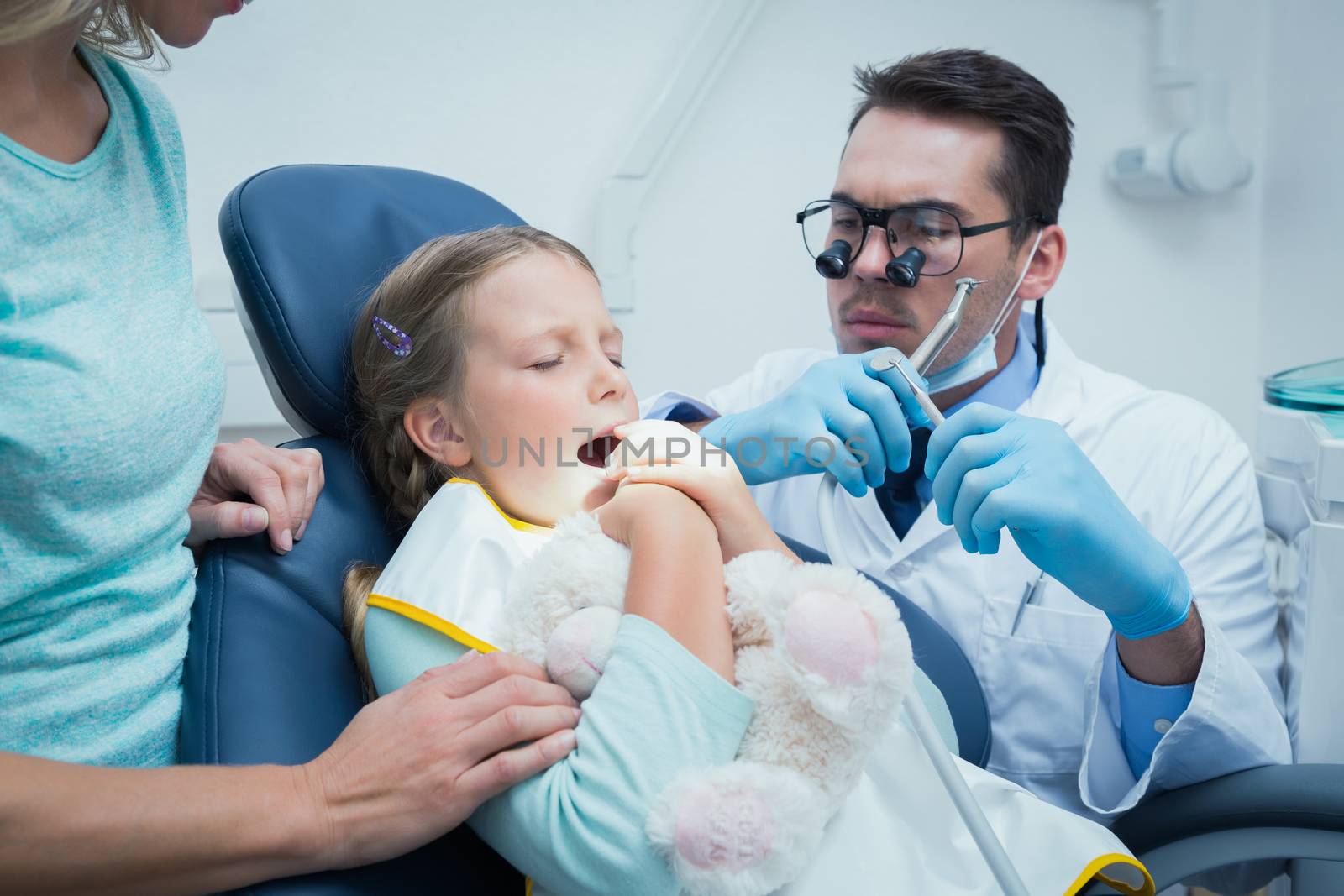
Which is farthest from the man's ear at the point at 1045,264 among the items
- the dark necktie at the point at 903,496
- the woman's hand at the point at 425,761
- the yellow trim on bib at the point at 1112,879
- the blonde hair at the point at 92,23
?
the blonde hair at the point at 92,23

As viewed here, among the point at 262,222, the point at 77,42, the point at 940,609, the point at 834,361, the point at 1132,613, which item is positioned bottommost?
the point at 940,609

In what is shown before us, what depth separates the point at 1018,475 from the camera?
115 cm

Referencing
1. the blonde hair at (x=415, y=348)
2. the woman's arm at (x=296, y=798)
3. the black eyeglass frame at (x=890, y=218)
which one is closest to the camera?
the woman's arm at (x=296, y=798)

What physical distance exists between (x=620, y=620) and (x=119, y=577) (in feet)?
1.48

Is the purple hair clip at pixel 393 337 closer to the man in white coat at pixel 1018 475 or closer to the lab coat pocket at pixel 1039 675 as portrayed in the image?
the man in white coat at pixel 1018 475

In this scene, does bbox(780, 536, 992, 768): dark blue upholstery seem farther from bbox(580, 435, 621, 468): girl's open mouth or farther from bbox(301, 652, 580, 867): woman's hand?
bbox(301, 652, 580, 867): woman's hand

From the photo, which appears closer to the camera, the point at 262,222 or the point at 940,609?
the point at 262,222

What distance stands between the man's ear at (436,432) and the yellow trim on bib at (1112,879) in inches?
31.9

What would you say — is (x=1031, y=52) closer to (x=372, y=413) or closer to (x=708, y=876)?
(x=372, y=413)

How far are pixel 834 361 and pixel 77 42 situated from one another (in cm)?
95

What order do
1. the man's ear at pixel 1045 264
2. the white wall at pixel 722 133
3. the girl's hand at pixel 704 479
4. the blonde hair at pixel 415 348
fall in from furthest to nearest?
the white wall at pixel 722 133 → the man's ear at pixel 1045 264 → the blonde hair at pixel 415 348 → the girl's hand at pixel 704 479

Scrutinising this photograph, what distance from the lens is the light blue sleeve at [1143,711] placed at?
4.16ft

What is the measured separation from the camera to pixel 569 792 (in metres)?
0.84

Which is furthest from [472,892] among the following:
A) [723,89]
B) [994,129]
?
Result: [723,89]
